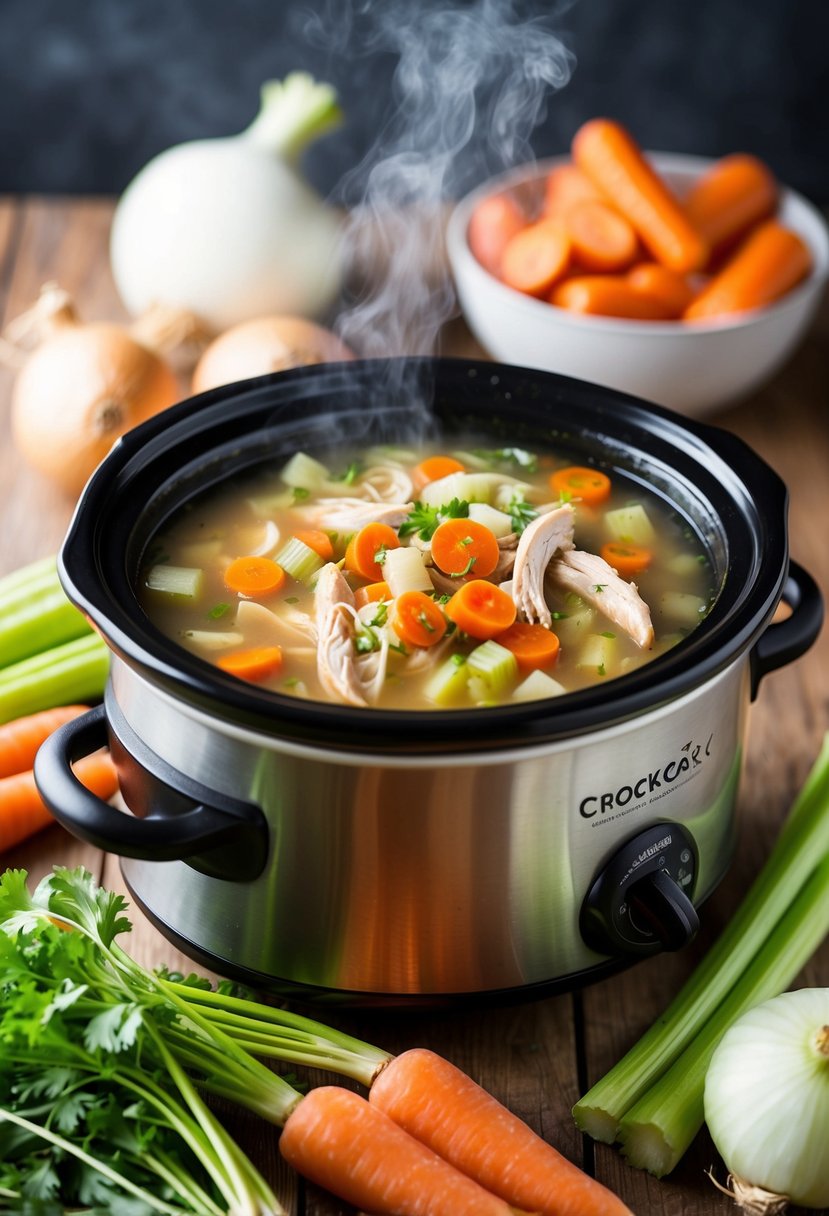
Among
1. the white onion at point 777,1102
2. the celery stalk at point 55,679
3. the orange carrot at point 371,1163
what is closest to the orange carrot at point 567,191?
the celery stalk at point 55,679

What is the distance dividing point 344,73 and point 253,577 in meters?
3.16

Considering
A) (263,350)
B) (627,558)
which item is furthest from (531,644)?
(263,350)

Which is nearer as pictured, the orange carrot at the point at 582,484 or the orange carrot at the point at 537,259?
the orange carrot at the point at 582,484

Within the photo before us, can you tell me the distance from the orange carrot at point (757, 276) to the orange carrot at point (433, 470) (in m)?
1.29

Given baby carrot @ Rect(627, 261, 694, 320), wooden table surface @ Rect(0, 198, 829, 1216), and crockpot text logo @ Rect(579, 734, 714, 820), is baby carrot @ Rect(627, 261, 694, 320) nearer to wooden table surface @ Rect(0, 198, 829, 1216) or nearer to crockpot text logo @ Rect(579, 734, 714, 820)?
wooden table surface @ Rect(0, 198, 829, 1216)

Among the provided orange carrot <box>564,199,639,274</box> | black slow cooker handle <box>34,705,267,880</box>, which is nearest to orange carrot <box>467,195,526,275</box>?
orange carrot <box>564,199,639,274</box>

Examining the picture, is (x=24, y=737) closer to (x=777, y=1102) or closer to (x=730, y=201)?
(x=777, y=1102)

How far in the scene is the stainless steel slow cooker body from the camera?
71.0 inches

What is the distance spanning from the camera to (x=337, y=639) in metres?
2.07

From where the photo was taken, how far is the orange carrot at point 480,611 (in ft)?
6.91

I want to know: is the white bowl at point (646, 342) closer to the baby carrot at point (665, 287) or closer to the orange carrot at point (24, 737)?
the baby carrot at point (665, 287)

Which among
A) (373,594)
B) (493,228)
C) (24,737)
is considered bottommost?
(24,737)

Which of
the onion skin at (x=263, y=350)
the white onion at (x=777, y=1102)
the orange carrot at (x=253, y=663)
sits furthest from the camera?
the onion skin at (x=263, y=350)

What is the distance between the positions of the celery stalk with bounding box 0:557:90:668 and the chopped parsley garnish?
2.70 ft
